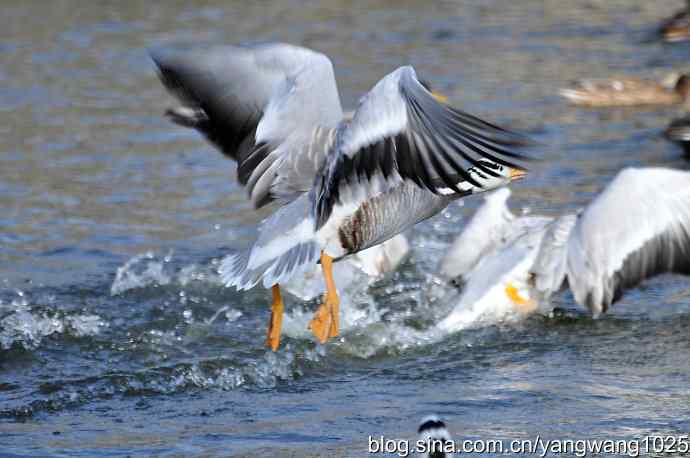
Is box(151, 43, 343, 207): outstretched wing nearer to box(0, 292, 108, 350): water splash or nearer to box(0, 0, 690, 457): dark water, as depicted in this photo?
box(0, 0, 690, 457): dark water

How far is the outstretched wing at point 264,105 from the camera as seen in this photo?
5512 mm

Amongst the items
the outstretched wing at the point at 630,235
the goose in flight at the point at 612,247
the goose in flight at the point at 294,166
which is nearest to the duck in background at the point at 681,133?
the goose in flight at the point at 612,247

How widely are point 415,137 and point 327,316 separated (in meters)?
1.23

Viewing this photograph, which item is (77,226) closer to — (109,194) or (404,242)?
(109,194)

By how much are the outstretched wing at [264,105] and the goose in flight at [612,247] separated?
1357mm

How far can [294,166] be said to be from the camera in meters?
5.68

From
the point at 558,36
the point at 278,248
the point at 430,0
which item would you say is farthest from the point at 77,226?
the point at 430,0

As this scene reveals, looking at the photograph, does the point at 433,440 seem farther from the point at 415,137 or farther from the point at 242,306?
the point at 242,306

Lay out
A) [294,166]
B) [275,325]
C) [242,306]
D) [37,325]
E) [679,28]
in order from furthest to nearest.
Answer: [679,28]
[242,306]
[37,325]
[275,325]
[294,166]

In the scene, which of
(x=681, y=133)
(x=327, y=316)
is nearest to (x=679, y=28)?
(x=681, y=133)

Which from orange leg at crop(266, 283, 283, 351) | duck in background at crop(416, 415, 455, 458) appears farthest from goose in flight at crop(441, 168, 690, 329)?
duck in background at crop(416, 415, 455, 458)

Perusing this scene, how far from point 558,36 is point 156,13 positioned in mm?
4720

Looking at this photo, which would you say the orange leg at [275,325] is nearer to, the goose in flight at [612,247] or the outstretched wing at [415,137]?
the goose in flight at [612,247]

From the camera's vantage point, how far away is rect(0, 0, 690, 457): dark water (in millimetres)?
5336
